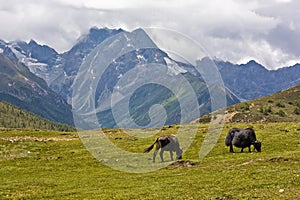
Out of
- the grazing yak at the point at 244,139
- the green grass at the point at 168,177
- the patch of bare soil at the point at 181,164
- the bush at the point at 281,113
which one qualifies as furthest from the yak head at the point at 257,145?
the bush at the point at 281,113

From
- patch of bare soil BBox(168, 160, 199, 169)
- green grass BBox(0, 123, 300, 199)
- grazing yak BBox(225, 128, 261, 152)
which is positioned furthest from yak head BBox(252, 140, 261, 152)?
patch of bare soil BBox(168, 160, 199, 169)

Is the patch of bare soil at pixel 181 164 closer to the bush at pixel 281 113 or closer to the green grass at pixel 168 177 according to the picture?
the green grass at pixel 168 177

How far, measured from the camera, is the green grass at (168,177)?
28828mm

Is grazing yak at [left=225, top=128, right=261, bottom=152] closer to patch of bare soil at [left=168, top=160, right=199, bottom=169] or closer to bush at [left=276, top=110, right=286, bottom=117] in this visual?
patch of bare soil at [left=168, top=160, right=199, bottom=169]

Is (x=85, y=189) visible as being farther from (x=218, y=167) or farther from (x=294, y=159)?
(x=294, y=159)

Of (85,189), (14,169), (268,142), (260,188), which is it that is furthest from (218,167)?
(14,169)

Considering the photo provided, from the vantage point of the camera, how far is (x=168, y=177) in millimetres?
37531

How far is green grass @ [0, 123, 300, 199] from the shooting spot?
28.8 m

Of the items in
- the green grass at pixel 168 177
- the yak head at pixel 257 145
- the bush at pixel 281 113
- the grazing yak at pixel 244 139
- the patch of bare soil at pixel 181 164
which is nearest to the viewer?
the green grass at pixel 168 177

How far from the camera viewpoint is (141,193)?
30.6m

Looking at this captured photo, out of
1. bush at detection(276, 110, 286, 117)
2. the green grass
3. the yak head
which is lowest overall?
the green grass

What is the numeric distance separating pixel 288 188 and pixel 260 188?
2.05 metres

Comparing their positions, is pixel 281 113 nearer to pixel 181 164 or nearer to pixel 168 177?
pixel 181 164

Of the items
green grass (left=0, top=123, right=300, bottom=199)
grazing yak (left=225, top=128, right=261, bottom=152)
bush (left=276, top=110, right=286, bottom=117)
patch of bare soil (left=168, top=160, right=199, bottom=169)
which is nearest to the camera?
green grass (left=0, top=123, right=300, bottom=199)
